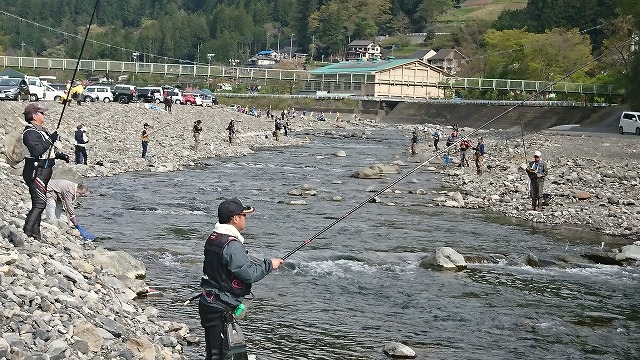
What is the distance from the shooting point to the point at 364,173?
118ft

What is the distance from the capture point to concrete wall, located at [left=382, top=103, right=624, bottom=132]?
237 feet

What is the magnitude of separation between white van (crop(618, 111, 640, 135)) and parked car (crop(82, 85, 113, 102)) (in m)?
34.9

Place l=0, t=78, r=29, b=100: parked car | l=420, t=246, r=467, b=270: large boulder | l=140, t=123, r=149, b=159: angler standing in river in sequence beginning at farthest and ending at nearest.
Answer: l=0, t=78, r=29, b=100: parked car < l=140, t=123, r=149, b=159: angler standing in river < l=420, t=246, r=467, b=270: large boulder

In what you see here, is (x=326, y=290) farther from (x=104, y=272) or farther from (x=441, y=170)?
(x=441, y=170)

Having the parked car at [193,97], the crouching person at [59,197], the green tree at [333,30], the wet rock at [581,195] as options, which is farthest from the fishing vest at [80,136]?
the green tree at [333,30]

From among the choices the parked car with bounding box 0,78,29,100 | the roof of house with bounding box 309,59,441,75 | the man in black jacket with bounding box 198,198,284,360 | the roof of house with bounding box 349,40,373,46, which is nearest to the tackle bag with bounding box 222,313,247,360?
the man in black jacket with bounding box 198,198,284,360

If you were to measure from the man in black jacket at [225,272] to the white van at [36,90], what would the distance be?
1893 inches

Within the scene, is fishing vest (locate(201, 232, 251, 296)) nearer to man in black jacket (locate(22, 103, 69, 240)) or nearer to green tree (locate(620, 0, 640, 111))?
man in black jacket (locate(22, 103, 69, 240))

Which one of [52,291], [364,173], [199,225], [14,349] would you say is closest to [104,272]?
[52,291]

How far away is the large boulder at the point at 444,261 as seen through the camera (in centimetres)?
1694

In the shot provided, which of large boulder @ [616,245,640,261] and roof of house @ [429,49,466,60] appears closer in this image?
large boulder @ [616,245,640,261]

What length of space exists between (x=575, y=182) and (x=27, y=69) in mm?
87299

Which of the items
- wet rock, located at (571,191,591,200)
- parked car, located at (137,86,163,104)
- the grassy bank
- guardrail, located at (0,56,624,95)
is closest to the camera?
wet rock, located at (571,191,591,200)

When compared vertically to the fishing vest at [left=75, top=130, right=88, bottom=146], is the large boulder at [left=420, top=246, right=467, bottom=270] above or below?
below
